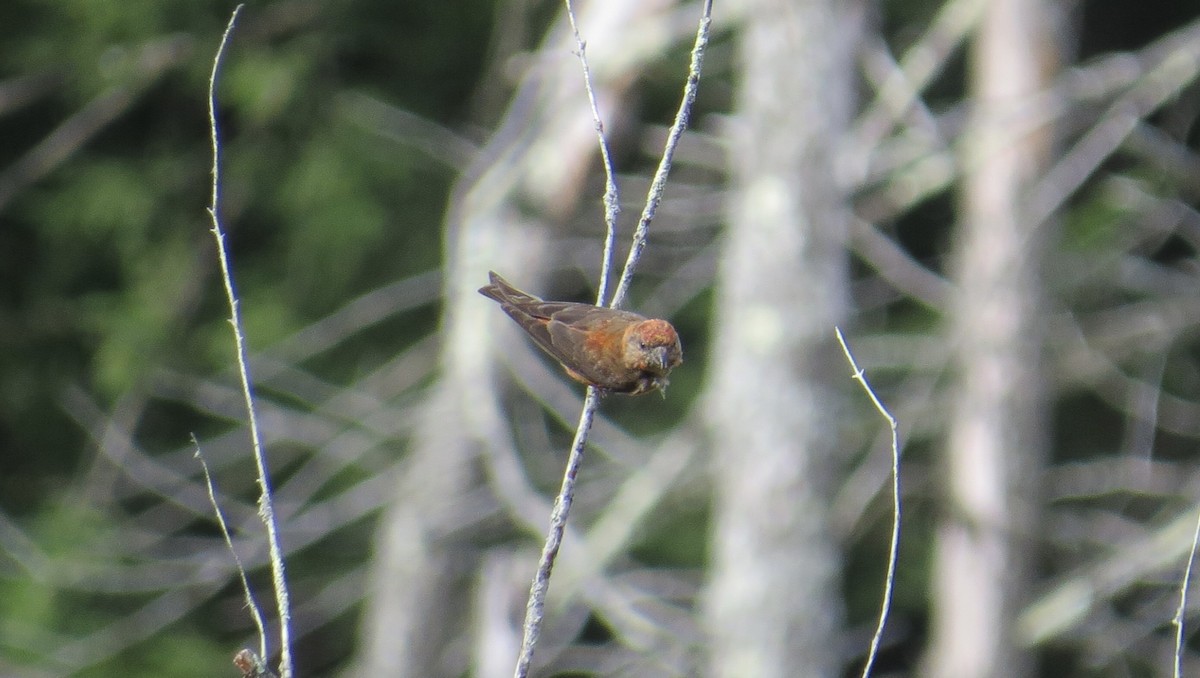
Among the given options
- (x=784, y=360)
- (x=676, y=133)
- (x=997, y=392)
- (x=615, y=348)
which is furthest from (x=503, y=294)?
(x=997, y=392)

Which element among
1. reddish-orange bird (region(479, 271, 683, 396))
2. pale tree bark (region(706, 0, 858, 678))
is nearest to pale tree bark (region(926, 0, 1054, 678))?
pale tree bark (region(706, 0, 858, 678))

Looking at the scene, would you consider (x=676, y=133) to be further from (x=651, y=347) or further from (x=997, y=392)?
(x=997, y=392)

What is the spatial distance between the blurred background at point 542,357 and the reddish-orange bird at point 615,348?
2.01 m

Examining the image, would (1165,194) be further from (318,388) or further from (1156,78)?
(318,388)

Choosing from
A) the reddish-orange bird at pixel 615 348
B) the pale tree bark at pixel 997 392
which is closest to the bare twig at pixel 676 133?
the reddish-orange bird at pixel 615 348

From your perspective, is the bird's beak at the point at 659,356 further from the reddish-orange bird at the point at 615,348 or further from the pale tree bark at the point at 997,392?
the pale tree bark at the point at 997,392

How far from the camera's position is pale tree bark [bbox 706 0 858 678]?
232 inches

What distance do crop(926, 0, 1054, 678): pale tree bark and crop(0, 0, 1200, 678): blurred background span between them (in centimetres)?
2

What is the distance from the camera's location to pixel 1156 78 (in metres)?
6.49

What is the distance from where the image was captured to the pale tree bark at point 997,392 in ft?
23.6

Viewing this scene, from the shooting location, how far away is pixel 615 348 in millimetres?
3377

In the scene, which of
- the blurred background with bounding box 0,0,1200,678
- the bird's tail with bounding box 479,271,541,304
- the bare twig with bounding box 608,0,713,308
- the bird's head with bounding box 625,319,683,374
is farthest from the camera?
the blurred background with bounding box 0,0,1200,678

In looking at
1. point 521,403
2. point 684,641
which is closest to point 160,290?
point 521,403

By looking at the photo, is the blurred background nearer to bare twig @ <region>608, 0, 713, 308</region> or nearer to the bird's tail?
the bird's tail
